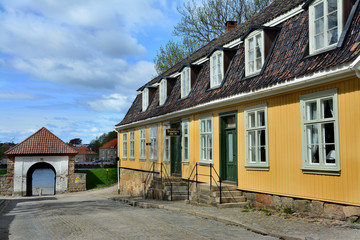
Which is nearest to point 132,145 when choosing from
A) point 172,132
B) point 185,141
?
point 185,141

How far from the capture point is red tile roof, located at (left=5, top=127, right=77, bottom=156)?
37.0 meters

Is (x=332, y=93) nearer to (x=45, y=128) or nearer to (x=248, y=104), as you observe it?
(x=248, y=104)

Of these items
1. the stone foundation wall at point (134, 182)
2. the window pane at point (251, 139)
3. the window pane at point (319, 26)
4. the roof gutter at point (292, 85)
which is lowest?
the stone foundation wall at point (134, 182)

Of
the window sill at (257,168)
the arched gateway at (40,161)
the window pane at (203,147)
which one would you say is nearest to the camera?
the window sill at (257,168)

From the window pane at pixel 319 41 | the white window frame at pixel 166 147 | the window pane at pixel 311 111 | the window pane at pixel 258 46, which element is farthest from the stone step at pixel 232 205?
the white window frame at pixel 166 147

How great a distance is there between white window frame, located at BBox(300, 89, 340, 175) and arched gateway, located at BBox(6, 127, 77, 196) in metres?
31.2

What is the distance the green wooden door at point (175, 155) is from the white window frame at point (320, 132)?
874 cm

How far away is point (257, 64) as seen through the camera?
40.7 ft

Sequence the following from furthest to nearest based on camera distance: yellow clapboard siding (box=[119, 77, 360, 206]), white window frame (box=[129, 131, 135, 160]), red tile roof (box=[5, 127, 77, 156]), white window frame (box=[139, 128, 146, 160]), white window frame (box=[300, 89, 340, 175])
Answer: red tile roof (box=[5, 127, 77, 156]), white window frame (box=[129, 131, 135, 160]), white window frame (box=[139, 128, 146, 160]), white window frame (box=[300, 89, 340, 175]), yellow clapboard siding (box=[119, 77, 360, 206])

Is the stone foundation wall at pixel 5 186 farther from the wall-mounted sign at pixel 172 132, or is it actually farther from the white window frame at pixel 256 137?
the white window frame at pixel 256 137

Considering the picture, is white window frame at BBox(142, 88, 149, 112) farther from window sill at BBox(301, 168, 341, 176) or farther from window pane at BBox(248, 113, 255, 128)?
window sill at BBox(301, 168, 341, 176)

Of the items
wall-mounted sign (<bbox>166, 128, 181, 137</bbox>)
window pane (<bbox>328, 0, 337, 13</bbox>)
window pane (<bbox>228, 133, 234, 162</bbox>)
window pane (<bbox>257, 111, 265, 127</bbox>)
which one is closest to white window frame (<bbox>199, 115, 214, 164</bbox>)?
window pane (<bbox>228, 133, 234, 162</bbox>)

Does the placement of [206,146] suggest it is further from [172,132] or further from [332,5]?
[332,5]

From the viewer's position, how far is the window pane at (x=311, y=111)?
9.70 meters
